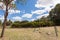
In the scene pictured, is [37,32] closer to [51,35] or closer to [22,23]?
[51,35]

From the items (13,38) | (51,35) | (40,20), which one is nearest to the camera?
(13,38)

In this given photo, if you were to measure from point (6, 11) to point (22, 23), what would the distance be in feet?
35.5

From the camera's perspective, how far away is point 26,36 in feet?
77.8

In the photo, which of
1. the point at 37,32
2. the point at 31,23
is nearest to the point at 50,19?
the point at 31,23

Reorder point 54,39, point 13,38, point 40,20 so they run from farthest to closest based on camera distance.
→ 1. point 40,20
2. point 54,39
3. point 13,38

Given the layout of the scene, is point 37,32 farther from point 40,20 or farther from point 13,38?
point 40,20

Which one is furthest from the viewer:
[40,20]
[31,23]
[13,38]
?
[40,20]

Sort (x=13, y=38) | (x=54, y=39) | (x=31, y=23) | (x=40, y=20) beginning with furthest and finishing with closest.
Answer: (x=40, y=20) < (x=31, y=23) < (x=54, y=39) < (x=13, y=38)

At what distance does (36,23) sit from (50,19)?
13.6 feet

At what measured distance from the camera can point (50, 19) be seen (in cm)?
3509

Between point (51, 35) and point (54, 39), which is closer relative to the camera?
point (54, 39)

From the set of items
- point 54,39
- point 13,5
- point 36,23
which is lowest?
point 54,39

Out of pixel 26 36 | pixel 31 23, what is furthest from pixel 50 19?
Answer: pixel 26 36

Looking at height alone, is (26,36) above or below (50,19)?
below
